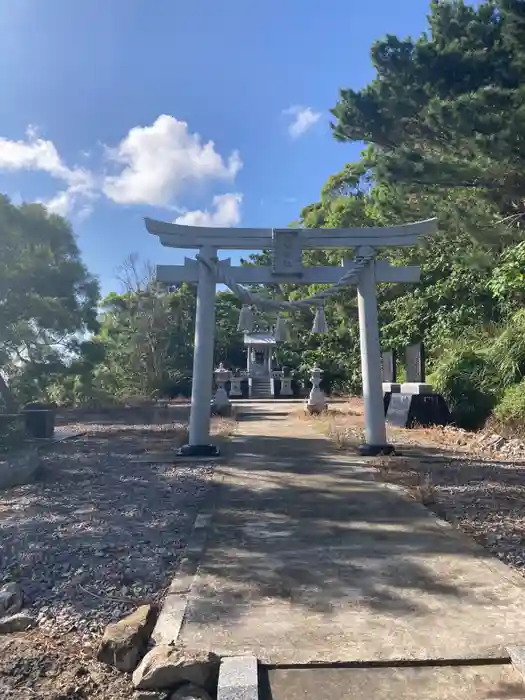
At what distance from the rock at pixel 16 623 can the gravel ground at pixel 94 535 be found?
0.37 ft

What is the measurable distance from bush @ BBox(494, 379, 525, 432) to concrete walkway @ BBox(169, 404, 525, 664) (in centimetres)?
560

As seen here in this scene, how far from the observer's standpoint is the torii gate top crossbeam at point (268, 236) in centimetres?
1070

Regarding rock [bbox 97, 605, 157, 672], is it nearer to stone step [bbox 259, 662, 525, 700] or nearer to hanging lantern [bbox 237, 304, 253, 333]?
stone step [bbox 259, 662, 525, 700]

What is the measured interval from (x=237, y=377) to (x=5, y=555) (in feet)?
103

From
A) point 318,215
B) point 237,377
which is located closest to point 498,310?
point 318,215

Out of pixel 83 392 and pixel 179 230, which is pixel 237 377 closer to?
pixel 83 392

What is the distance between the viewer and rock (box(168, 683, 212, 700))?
3.06m

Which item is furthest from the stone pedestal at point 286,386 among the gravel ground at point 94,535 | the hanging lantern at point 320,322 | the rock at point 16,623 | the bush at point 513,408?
the rock at point 16,623

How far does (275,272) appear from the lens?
10852 millimetres

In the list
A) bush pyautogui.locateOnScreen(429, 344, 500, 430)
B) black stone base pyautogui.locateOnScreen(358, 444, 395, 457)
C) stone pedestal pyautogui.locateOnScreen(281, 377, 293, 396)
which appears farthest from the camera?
stone pedestal pyautogui.locateOnScreen(281, 377, 293, 396)

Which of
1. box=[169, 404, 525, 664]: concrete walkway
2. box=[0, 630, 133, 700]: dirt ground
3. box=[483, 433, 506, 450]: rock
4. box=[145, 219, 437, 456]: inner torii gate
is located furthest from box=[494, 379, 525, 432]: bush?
box=[0, 630, 133, 700]: dirt ground

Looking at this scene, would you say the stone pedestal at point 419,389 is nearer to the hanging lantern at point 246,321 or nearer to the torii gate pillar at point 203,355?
the hanging lantern at point 246,321

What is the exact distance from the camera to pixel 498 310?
52.0 feet

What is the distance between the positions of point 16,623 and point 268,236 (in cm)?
795
